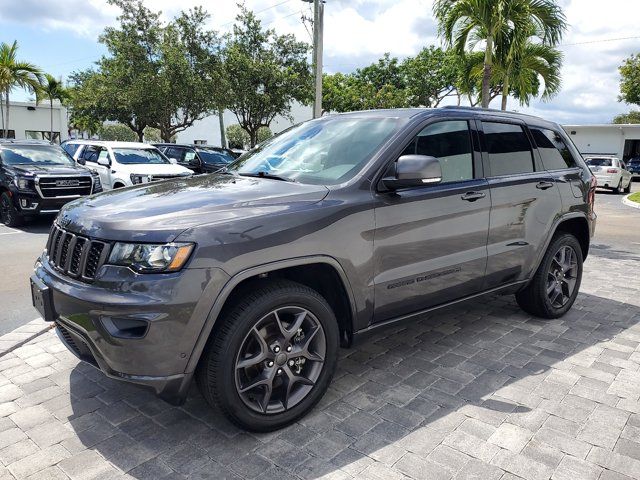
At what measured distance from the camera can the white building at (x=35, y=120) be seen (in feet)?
127

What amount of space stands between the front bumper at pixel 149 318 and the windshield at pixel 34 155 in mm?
9770

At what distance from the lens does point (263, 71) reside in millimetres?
21438

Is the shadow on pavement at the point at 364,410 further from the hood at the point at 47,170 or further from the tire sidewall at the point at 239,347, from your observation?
the hood at the point at 47,170

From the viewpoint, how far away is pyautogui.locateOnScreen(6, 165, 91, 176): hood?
399 inches

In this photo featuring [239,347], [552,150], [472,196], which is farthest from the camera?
[552,150]

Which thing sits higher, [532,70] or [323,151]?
[532,70]

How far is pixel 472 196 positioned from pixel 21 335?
3.86 meters

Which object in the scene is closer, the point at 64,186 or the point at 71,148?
the point at 64,186

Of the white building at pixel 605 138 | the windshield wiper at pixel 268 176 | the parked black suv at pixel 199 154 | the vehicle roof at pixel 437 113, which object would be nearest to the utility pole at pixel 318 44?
the parked black suv at pixel 199 154

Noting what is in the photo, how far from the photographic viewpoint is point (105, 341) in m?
2.51

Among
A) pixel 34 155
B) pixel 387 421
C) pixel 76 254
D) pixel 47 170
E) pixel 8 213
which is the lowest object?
pixel 387 421

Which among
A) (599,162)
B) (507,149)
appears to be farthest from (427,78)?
(507,149)

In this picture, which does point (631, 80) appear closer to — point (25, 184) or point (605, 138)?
point (605, 138)

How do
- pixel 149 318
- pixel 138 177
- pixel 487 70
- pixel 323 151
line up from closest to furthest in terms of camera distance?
pixel 149 318, pixel 323 151, pixel 487 70, pixel 138 177
